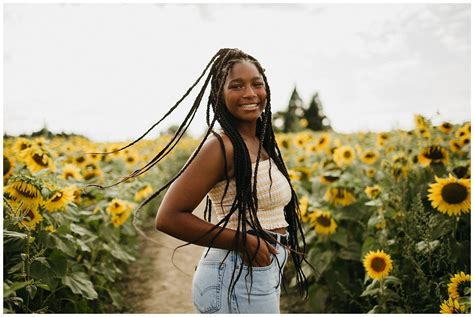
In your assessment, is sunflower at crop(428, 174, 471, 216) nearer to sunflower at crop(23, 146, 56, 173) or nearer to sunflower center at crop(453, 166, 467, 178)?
sunflower center at crop(453, 166, 467, 178)

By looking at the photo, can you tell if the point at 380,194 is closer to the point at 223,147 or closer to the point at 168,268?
the point at 223,147

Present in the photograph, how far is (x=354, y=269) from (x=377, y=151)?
158 cm

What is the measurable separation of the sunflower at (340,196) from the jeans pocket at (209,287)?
2.24 meters

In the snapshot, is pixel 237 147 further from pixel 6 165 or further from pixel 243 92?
pixel 6 165

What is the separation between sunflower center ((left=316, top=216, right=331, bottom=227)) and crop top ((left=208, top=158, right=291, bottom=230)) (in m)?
1.81

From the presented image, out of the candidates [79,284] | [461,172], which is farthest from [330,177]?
[79,284]

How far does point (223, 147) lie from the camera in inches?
58.8

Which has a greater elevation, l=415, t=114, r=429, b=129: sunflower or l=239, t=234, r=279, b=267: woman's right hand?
l=415, t=114, r=429, b=129: sunflower

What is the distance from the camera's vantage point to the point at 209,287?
1.52m

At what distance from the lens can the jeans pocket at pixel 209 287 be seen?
1.51 m

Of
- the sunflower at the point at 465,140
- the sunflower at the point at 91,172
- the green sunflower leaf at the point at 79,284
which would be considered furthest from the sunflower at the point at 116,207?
the sunflower at the point at 465,140

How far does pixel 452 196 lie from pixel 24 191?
95.8 inches

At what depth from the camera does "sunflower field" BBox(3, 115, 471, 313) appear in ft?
7.81

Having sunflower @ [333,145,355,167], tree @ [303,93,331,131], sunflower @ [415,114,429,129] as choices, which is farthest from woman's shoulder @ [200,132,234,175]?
tree @ [303,93,331,131]
